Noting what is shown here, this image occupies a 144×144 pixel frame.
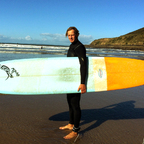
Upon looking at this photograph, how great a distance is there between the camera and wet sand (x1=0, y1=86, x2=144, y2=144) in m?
2.08

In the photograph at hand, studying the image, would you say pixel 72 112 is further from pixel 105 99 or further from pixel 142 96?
pixel 142 96

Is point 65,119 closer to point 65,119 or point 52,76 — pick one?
point 65,119

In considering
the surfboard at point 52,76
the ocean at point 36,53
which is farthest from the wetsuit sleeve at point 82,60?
the ocean at point 36,53

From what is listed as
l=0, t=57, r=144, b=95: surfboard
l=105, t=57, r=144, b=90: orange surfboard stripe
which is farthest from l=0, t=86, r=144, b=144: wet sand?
l=105, t=57, r=144, b=90: orange surfboard stripe

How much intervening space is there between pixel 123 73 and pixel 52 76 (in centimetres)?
127

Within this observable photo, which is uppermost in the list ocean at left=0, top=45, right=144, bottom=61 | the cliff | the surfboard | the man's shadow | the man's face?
the cliff

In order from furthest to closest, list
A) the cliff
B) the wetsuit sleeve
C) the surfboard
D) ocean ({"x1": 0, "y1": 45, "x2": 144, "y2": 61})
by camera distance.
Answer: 1. the cliff
2. ocean ({"x1": 0, "y1": 45, "x2": 144, "y2": 61})
3. the surfboard
4. the wetsuit sleeve

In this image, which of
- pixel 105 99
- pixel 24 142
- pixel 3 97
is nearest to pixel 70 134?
pixel 24 142

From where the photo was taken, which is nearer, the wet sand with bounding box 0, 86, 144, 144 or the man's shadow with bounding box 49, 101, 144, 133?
the wet sand with bounding box 0, 86, 144, 144

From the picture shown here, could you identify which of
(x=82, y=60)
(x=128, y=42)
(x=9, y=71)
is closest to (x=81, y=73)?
A: (x=82, y=60)

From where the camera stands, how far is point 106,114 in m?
2.95

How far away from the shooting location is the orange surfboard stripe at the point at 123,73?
2.63 meters

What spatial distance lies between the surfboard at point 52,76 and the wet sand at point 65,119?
1.72 feet

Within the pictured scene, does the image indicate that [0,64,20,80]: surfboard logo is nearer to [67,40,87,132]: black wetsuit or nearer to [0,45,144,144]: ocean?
[0,45,144,144]: ocean
